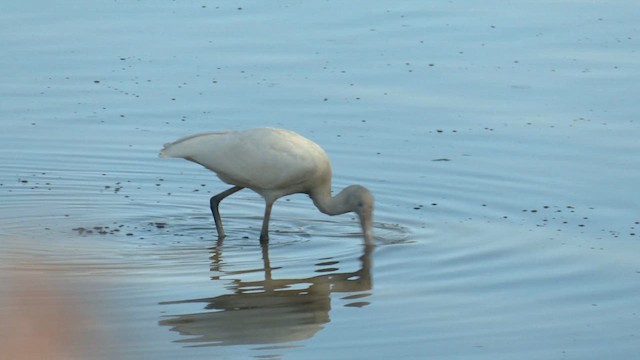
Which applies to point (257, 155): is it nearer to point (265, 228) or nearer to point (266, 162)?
point (266, 162)

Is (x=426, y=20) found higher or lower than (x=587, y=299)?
higher

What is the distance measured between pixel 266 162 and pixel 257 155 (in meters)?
0.06

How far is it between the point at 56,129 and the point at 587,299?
4.55 m

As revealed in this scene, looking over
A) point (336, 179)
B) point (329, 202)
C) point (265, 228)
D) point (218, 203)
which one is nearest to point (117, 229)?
point (218, 203)

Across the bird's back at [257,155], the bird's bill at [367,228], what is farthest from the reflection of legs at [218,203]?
the bird's bill at [367,228]

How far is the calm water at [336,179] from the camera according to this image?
745 centimetres

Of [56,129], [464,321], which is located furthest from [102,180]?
[464,321]

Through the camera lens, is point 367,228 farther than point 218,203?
No

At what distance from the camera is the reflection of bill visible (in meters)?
7.24

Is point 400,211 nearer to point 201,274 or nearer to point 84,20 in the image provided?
point 201,274

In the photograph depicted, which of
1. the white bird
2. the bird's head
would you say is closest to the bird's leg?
the white bird

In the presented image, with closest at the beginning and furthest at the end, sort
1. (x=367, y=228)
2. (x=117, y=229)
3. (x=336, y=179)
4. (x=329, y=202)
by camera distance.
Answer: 1. (x=367, y=228)
2. (x=117, y=229)
3. (x=329, y=202)
4. (x=336, y=179)

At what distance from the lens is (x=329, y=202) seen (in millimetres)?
9570

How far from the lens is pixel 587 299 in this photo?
8.03m
